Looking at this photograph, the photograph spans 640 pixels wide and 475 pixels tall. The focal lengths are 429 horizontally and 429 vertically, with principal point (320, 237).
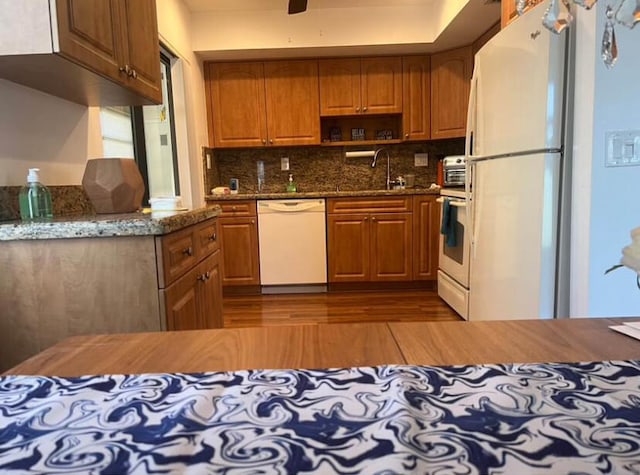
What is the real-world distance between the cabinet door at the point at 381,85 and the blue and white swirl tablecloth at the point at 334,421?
3669 millimetres

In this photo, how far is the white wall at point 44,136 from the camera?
5.43 ft

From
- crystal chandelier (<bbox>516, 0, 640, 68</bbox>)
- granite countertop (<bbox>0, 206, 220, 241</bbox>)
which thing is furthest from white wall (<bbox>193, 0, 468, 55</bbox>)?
crystal chandelier (<bbox>516, 0, 640, 68</bbox>)

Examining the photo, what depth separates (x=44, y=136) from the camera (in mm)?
1883

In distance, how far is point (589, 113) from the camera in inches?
60.8

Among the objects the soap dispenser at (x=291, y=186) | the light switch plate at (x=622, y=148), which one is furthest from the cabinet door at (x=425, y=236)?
the light switch plate at (x=622, y=148)

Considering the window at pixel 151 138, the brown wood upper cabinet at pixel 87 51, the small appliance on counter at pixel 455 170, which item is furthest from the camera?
the small appliance on counter at pixel 455 170

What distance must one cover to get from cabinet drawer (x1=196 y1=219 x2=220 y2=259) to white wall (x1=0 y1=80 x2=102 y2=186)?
68 centimetres

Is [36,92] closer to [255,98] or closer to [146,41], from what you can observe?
[146,41]

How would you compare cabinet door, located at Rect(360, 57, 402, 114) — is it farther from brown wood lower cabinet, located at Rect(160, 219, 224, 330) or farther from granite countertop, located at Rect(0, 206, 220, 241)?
granite countertop, located at Rect(0, 206, 220, 241)

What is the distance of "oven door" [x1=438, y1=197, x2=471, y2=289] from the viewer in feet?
9.50

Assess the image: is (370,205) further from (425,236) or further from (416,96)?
(416,96)

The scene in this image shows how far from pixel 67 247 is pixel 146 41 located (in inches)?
44.9

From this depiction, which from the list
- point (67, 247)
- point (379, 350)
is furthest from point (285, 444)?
point (67, 247)

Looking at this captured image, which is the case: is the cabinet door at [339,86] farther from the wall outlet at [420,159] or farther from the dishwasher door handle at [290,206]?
the dishwasher door handle at [290,206]
